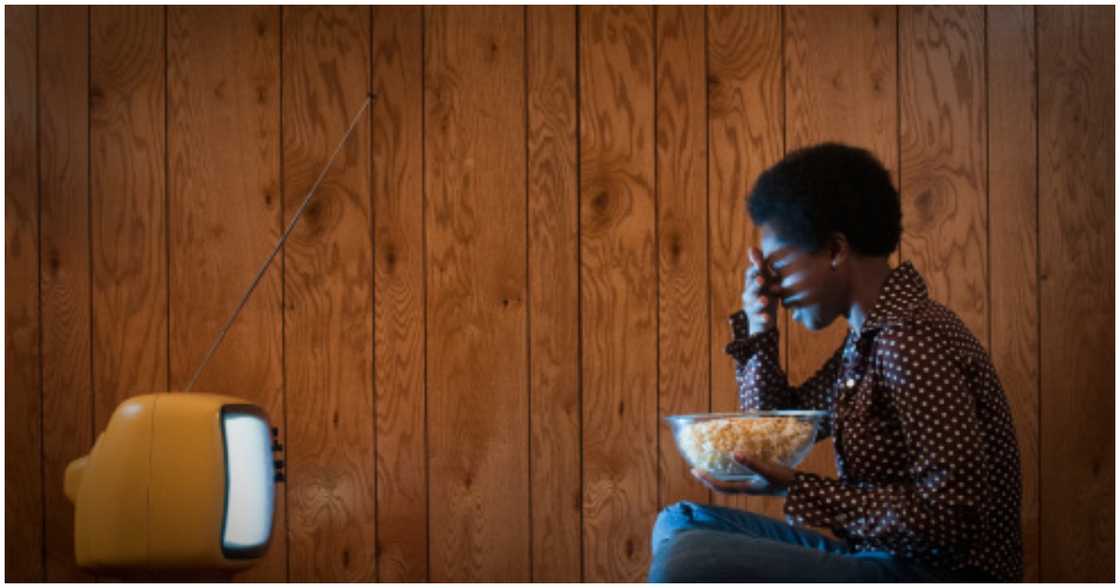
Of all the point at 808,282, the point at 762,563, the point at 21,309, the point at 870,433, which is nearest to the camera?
the point at 762,563

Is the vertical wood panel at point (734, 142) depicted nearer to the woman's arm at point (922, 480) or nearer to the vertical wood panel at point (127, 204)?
the woman's arm at point (922, 480)

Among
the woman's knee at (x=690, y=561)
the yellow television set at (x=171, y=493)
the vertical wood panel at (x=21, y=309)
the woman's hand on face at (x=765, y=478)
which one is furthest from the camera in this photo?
the vertical wood panel at (x=21, y=309)

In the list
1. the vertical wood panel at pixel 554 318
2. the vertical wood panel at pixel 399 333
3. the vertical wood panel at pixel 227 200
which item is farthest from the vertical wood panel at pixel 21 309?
the vertical wood panel at pixel 554 318

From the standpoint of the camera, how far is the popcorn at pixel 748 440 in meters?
1.27

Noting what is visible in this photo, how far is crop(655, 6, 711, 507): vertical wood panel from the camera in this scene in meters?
1.95

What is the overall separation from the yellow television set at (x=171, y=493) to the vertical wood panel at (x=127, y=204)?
413 millimetres

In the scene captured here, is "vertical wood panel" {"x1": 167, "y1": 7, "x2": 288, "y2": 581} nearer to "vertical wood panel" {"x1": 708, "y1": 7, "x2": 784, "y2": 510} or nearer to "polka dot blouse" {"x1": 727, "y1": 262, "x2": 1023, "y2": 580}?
"vertical wood panel" {"x1": 708, "y1": 7, "x2": 784, "y2": 510}

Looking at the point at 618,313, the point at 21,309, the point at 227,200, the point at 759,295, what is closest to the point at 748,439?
the point at 759,295

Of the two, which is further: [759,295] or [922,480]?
[759,295]

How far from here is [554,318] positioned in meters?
1.96

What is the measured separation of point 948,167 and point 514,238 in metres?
0.77

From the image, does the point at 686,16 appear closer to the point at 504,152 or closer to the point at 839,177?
the point at 504,152

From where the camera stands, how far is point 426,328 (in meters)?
1.95

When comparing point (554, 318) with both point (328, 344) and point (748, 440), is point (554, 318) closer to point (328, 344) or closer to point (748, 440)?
point (328, 344)
